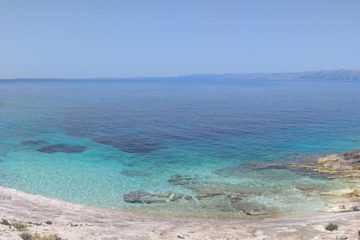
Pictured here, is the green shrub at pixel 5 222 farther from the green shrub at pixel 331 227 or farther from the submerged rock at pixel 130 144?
the submerged rock at pixel 130 144

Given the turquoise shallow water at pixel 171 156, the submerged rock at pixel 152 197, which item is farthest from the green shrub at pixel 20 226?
the submerged rock at pixel 152 197

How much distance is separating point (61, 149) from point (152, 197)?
1188 inches

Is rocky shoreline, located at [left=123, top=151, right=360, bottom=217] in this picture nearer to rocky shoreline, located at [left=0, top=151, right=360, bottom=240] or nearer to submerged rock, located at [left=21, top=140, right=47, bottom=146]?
rocky shoreline, located at [left=0, top=151, right=360, bottom=240]

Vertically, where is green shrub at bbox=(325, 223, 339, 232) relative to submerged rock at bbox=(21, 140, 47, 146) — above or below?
above

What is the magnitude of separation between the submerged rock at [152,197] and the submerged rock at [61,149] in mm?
25319

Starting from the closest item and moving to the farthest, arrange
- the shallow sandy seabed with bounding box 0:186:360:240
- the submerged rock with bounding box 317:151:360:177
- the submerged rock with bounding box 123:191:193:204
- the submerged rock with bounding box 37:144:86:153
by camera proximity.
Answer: the shallow sandy seabed with bounding box 0:186:360:240
the submerged rock with bounding box 123:191:193:204
the submerged rock with bounding box 317:151:360:177
the submerged rock with bounding box 37:144:86:153

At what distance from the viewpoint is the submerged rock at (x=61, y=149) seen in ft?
236

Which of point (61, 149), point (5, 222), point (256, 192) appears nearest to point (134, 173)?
point (256, 192)

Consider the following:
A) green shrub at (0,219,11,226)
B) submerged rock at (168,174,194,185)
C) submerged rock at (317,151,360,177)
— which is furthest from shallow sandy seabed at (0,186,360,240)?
submerged rock at (317,151,360,177)

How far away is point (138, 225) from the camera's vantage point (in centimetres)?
3644

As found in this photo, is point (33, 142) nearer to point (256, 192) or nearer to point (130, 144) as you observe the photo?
point (130, 144)

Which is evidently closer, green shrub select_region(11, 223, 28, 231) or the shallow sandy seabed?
green shrub select_region(11, 223, 28, 231)

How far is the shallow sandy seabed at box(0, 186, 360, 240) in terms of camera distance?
105 ft

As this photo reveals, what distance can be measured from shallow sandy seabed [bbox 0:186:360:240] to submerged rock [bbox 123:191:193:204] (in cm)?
461
